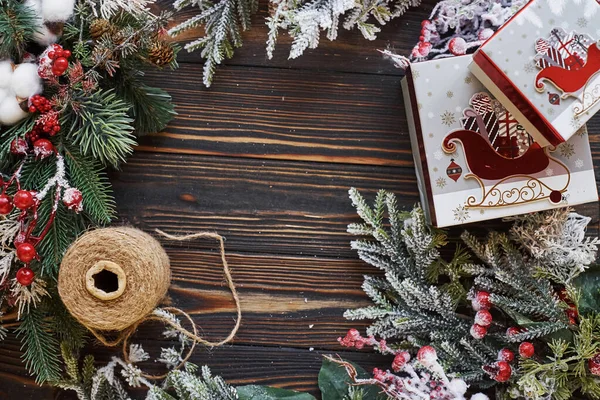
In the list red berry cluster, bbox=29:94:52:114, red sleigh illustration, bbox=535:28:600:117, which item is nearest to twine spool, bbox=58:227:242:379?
red berry cluster, bbox=29:94:52:114

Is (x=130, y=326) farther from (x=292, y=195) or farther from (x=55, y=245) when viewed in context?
(x=292, y=195)

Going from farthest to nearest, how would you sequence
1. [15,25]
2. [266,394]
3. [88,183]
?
1. [266,394]
2. [88,183]
3. [15,25]

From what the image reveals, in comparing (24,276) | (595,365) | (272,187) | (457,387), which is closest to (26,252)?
(24,276)

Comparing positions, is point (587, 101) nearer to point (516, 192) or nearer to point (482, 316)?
point (516, 192)

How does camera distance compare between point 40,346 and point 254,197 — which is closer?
point 40,346

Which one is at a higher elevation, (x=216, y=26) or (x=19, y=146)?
(x=216, y=26)

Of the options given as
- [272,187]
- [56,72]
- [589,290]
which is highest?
[56,72]

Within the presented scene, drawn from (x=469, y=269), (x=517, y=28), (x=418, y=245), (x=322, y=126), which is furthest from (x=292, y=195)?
(x=517, y=28)

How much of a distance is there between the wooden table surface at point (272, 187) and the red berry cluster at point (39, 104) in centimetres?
25

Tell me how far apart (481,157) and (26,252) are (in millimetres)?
865

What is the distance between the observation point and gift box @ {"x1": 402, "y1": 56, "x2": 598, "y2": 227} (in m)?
1.07

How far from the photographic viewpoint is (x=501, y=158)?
1.07m

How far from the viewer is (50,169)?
3.47ft

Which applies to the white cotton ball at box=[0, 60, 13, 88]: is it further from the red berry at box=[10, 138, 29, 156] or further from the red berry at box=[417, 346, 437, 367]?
the red berry at box=[417, 346, 437, 367]
